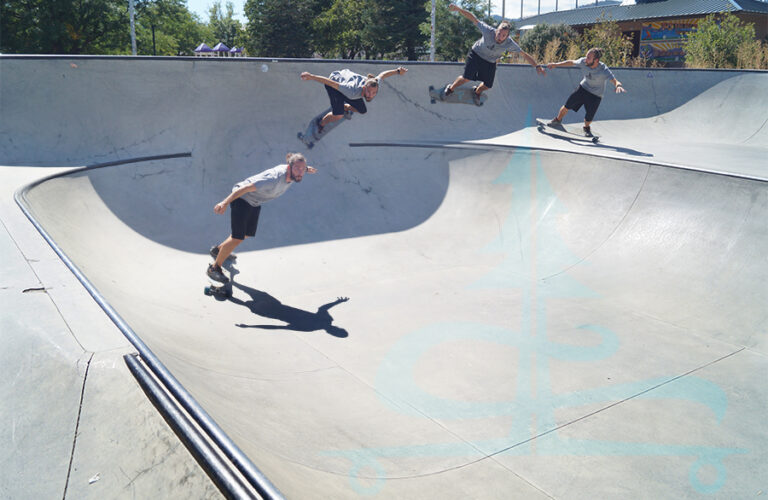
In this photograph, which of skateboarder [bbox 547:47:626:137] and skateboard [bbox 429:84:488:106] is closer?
skateboarder [bbox 547:47:626:137]

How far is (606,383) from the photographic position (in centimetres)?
391

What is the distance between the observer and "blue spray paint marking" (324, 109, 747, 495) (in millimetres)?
3039

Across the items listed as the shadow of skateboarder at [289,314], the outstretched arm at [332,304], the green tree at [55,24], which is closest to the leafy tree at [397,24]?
the green tree at [55,24]

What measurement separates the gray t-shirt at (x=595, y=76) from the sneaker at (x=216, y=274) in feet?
23.4

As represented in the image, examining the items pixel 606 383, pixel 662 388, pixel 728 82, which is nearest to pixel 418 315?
pixel 606 383

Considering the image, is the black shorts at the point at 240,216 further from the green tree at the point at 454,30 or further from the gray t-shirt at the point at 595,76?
the green tree at the point at 454,30

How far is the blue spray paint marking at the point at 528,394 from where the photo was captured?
120 inches

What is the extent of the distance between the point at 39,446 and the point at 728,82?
1463 centimetres

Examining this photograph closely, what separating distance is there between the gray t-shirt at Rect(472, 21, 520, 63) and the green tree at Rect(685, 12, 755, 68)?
12011mm

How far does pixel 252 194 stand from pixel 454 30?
29377 mm

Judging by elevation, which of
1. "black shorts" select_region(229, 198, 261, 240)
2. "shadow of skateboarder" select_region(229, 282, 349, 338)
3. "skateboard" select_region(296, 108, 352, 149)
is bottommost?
"shadow of skateboarder" select_region(229, 282, 349, 338)

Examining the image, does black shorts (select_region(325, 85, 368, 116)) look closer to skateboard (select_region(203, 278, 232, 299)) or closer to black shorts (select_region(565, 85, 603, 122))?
skateboard (select_region(203, 278, 232, 299))

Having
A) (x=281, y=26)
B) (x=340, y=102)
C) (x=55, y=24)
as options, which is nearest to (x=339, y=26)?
(x=281, y=26)

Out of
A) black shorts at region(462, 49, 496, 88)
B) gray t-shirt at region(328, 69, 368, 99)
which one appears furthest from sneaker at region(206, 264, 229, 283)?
black shorts at region(462, 49, 496, 88)
